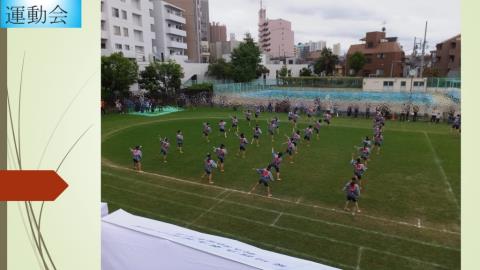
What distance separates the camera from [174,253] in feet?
16.4

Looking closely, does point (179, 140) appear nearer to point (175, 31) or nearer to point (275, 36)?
point (175, 31)

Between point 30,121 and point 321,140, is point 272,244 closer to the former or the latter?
point 30,121

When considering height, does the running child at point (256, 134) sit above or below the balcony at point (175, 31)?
below

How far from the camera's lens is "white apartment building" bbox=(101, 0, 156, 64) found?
38.3 metres

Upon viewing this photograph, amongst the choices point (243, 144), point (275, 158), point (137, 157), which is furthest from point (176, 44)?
point (275, 158)

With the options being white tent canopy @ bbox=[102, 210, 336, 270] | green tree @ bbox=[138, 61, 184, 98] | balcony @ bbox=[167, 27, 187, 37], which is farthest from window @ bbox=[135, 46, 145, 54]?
white tent canopy @ bbox=[102, 210, 336, 270]

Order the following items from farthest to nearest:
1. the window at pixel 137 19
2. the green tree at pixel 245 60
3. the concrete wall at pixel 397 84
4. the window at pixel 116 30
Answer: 1. the green tree at pixel 245 60
2. the window at pixel 137 19
3. the window at pixel 116 30
4. the concrete wall at pixel 397 84

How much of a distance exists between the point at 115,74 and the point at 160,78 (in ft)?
17.7

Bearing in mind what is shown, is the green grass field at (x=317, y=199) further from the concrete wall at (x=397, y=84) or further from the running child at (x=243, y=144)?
the concrete wall at (x=397, y=84)

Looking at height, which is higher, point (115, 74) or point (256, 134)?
point (115, 74)

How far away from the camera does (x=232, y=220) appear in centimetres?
1038

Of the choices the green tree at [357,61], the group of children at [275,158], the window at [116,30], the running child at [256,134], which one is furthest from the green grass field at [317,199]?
the green tree at [357,61]

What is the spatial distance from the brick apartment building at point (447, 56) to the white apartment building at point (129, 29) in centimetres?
4199

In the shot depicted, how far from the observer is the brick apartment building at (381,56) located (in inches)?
2066
